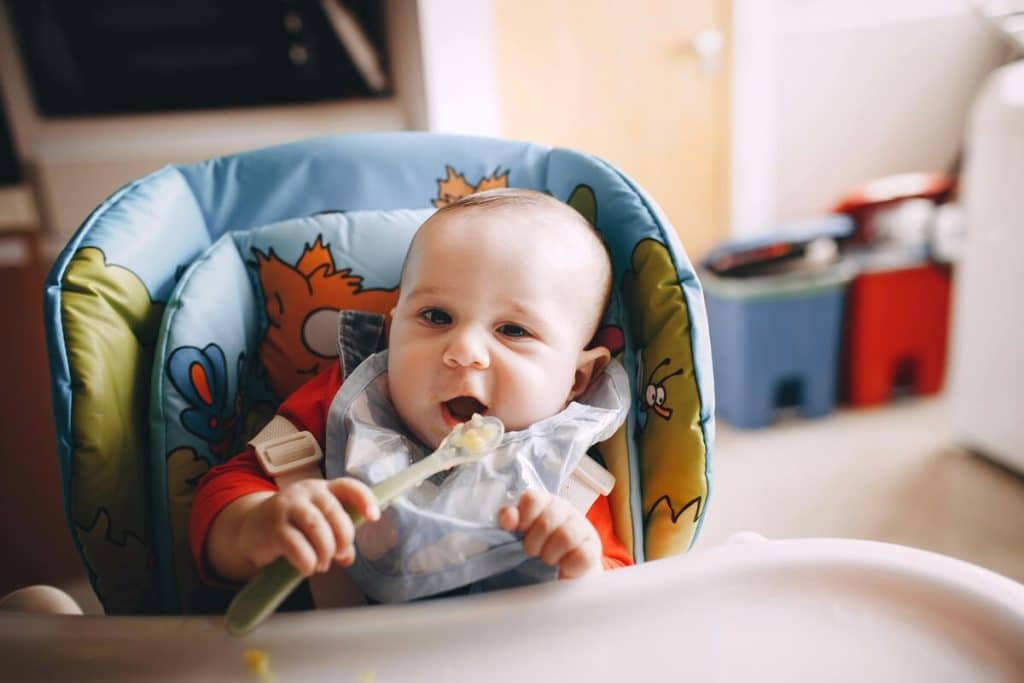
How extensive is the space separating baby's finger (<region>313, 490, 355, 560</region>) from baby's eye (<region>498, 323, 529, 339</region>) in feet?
A: 0.76

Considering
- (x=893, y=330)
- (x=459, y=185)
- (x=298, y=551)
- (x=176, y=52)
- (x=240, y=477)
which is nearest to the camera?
(x=298, y=551)

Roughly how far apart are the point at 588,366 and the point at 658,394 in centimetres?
9

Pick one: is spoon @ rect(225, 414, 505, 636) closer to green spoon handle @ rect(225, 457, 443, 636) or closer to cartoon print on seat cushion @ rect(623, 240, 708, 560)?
green spoon handle @ rect(225, 457, 443, 636)

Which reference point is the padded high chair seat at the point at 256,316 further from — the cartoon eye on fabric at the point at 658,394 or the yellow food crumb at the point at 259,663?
the yellow food crumb at the point at 259,663

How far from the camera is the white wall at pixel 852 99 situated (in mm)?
2033

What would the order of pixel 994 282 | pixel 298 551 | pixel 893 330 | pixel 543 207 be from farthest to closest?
pixel 893 330
pixel 994 282
pixel 543 207
pixel 298 551

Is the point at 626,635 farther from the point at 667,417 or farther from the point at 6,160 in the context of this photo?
the point at 6,160

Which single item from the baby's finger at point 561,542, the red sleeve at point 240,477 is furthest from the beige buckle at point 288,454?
the baby's finger at point 561,542

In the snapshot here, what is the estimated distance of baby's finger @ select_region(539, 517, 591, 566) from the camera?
536mm

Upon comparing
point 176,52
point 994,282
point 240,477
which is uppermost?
point 176,52

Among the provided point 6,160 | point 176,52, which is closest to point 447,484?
point 176,52

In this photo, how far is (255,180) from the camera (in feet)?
2.83

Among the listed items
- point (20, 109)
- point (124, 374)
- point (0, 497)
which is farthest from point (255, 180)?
point (20, 109)

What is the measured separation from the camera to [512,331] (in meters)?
0.67
